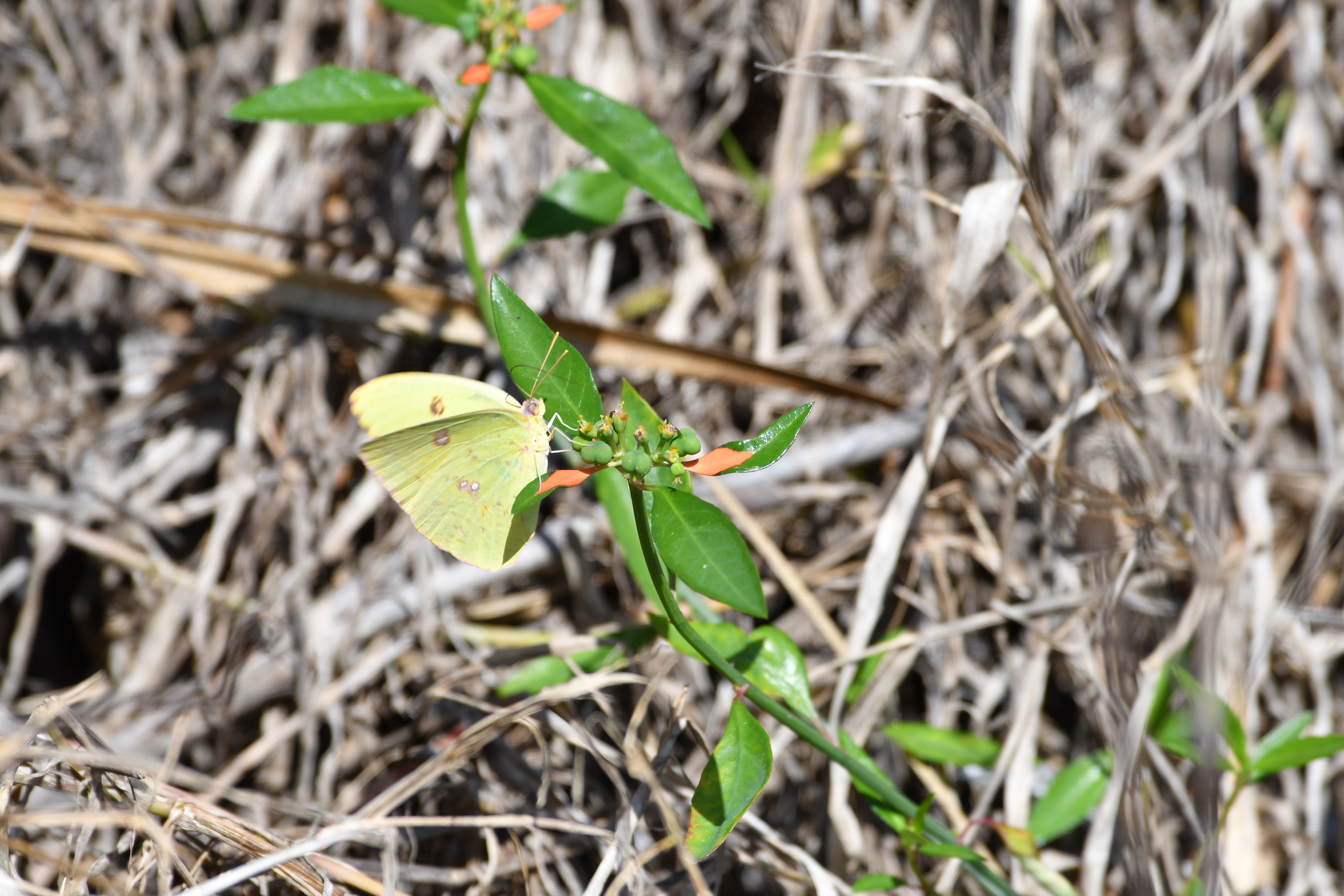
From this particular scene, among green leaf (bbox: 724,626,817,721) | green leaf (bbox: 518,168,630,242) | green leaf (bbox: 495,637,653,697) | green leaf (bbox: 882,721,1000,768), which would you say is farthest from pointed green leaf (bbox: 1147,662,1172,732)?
green leaf (bbox: 518,168,630,242)

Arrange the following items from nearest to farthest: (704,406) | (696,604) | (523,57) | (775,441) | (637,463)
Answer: (637,463) < (775,441) < (523,57) < (696,604) < (704,406)

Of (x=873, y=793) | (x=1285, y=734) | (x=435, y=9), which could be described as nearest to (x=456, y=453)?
(x=435, y=9)

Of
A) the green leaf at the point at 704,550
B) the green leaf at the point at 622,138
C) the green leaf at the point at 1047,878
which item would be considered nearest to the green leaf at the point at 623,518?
the green leaf at the point at 704,550

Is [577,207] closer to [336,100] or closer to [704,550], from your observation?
[336,100]

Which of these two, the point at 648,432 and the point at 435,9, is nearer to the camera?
the point at 648,432

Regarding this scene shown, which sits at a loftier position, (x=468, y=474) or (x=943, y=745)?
(x=468, y=474)

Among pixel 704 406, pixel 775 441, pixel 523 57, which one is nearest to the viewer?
pixel 775 441

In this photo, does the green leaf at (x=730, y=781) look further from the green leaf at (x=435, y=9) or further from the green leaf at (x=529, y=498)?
the green leaf at (x=435, y=9)
